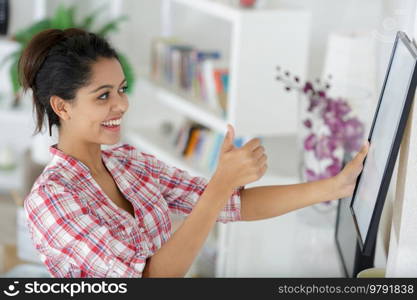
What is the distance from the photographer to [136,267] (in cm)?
147

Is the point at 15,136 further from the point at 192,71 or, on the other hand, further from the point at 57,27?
the point at 192,71

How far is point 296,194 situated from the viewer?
5.70ft

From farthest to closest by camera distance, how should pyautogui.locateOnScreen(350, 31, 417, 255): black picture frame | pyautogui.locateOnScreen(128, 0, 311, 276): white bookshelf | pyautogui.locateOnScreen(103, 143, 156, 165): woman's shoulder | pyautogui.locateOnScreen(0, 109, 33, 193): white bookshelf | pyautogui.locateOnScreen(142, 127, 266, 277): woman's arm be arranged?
pyautogui.locateOnScreen(0, 109, 33, 193): white bookshelf
pyautogui.locateOnScreen(128, 0, 311, 276): white bookshelf
pyautogui.locateOnScreen(103, 143, 156, 165): woman's shoulder
pyautogui.locateOnScreen(142, 127, 266, 277): woman's arm
pyautogui.locateOnScreen(350, 31, 417, 255): black picture frame

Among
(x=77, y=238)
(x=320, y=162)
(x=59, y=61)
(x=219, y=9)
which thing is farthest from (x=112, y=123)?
(x=219, y=9)

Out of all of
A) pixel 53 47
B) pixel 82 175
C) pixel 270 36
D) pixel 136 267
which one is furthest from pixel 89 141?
pixel 270 36

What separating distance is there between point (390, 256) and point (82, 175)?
2.08ft

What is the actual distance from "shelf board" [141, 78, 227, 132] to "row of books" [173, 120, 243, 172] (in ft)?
0.13

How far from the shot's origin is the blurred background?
254 centimetres

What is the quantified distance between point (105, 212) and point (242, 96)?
5.88 feet

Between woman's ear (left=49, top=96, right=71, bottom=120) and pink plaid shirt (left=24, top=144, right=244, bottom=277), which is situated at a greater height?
woman's ear (left=49, top=96, right=71, bottom=120)

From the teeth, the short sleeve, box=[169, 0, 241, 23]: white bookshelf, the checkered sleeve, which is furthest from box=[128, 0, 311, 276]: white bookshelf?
the short sleeve

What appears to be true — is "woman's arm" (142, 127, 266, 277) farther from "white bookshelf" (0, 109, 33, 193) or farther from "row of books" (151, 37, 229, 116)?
"white bookshelf" (0, 109, 33, 193)

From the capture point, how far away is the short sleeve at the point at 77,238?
4.84 ft

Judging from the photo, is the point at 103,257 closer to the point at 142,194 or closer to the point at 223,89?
the point at 142,194
